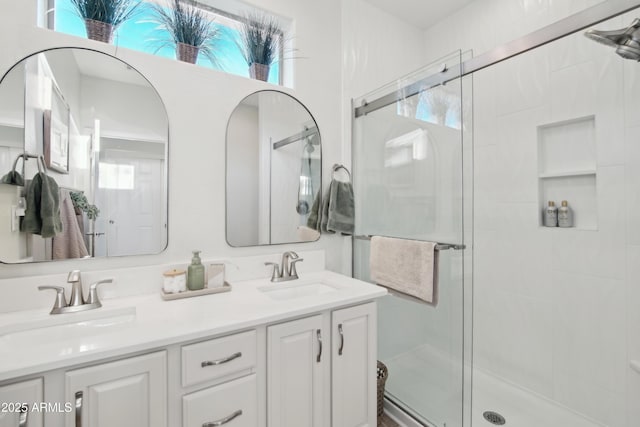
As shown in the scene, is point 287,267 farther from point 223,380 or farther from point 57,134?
point 57,134

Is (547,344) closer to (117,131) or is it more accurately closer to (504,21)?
(504,21)

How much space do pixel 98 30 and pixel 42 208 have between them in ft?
2.68

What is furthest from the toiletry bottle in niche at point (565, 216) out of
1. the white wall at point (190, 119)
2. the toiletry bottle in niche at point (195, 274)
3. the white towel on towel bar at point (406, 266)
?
the toiletry bottle in niche at point (195, 274)

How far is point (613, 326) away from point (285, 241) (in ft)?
5.99

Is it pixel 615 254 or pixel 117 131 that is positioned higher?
pixel 117 131

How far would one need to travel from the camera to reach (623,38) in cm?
122

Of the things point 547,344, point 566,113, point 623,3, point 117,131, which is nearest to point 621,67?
point 566,113

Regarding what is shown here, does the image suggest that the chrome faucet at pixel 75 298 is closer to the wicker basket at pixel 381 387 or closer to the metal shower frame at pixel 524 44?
the wicker basket at pixel 381 387

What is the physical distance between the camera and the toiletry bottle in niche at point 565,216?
1.78 m

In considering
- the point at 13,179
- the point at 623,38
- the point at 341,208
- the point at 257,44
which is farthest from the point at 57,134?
the point at 623,38

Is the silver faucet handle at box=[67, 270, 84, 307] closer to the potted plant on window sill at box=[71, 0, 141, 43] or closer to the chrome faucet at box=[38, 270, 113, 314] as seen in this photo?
the chrome faucet at box=[38, 270, 113, 314]

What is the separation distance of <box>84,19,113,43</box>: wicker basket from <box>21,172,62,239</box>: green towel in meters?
0.65

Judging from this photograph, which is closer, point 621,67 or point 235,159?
point 621,67

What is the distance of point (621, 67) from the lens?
5.08 feet
